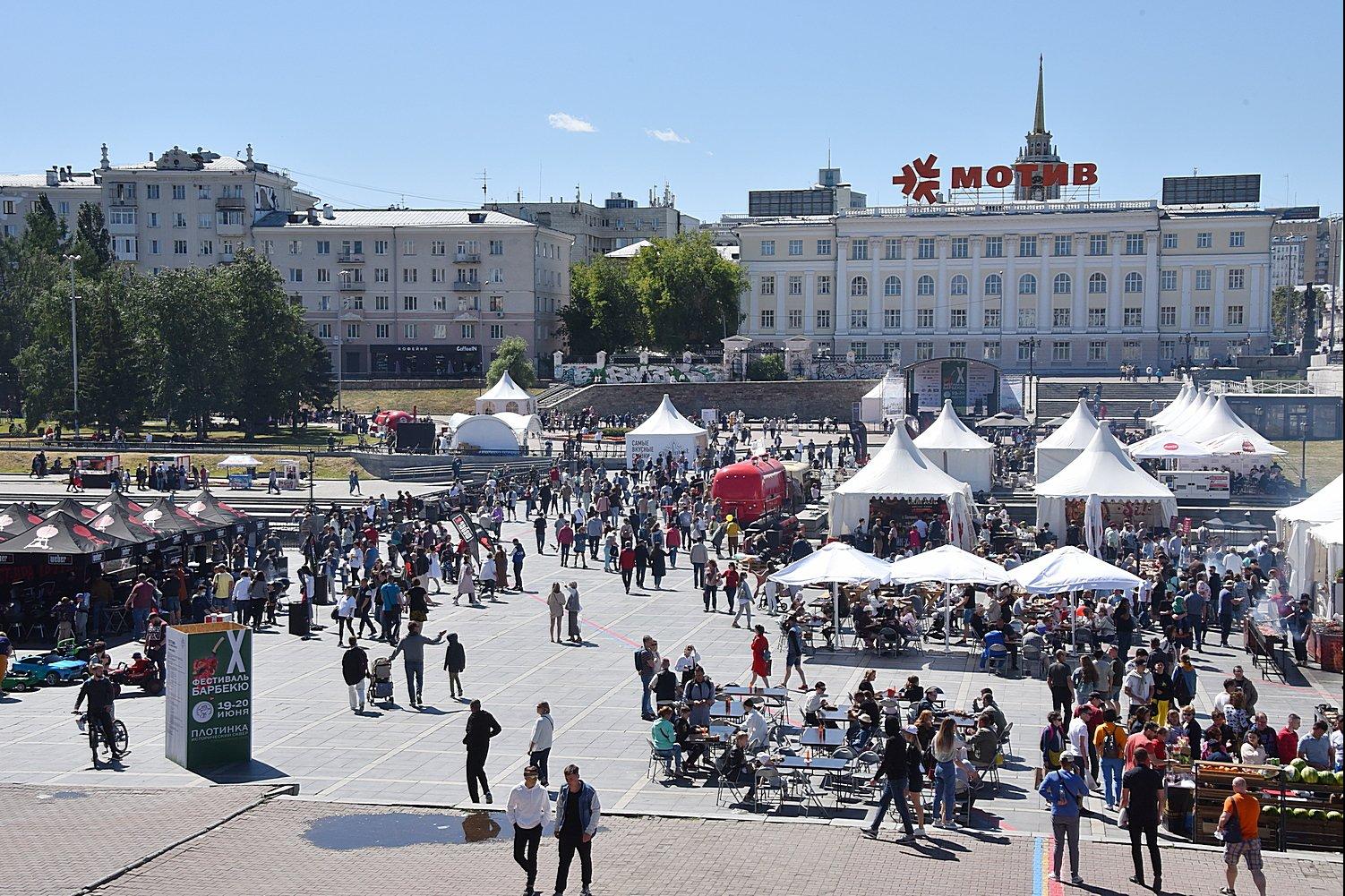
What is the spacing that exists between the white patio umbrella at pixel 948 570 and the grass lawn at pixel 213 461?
3311cm

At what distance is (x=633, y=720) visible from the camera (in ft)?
62.8

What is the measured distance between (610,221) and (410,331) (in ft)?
158

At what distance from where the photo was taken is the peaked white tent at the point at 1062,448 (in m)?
42.3

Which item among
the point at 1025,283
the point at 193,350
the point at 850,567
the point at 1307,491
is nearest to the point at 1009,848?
the point at 850,567

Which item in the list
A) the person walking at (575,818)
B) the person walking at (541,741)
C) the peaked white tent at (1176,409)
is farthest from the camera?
the peaked white tent at (1176,409)

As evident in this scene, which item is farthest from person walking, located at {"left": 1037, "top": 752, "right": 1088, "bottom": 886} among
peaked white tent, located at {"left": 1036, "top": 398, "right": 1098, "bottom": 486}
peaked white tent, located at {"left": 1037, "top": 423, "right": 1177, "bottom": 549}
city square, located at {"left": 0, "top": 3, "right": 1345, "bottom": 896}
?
peaked white tent, located at {"left": 1036, "top": 398, "right": 1098, "bottom": 486}

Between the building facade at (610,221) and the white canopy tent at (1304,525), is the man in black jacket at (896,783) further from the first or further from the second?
the building facade at (610,221)

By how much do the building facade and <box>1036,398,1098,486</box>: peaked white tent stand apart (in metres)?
90.7

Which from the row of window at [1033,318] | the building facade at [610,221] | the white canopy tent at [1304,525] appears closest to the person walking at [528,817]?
the white canopy tent at [1304,525]

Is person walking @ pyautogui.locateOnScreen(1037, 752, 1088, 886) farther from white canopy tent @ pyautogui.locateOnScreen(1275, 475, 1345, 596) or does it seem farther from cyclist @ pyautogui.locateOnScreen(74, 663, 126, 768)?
white canopy tent @ pyautogui.locateOnScreen(1275, 475, 1345, 596)

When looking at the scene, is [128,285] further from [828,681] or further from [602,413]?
[828,681]

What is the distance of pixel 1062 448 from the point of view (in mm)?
Result: 42250

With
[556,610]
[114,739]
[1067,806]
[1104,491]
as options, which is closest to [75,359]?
[556,610]

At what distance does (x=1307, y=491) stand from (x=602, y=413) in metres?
43.9
